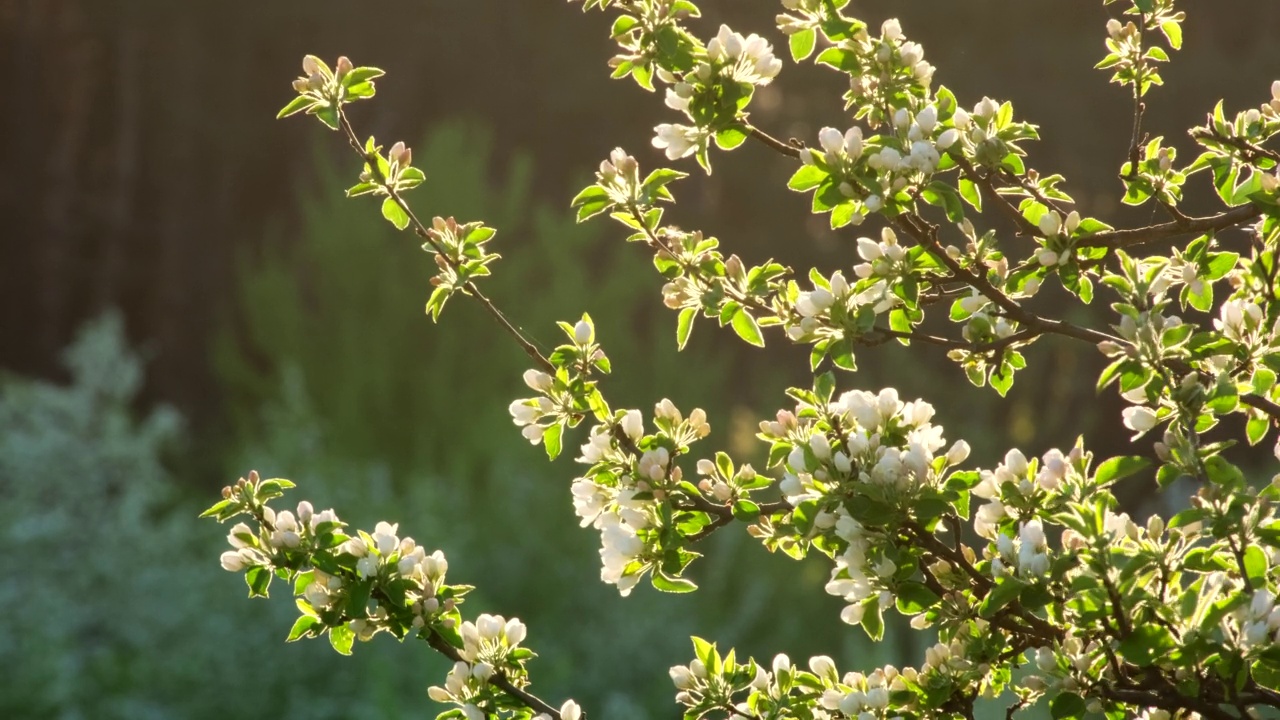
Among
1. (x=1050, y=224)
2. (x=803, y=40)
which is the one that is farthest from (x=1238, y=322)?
(x=803, y=40)

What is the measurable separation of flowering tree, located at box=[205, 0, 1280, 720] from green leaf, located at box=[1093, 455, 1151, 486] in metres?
0.01

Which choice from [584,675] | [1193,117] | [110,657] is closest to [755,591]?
[584,675]

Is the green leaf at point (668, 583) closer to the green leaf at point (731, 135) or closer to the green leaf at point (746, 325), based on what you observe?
the green leaf at point (746, 325)

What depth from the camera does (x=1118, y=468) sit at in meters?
1.42

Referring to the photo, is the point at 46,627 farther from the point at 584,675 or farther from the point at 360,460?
the point at 360,460

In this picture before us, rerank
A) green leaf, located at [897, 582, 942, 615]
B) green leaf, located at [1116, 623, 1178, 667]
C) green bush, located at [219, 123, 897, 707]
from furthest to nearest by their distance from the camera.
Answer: green bush, located at [219, 123, 897, 707] → green leaf, located at [897, 582, 942, 615] → green leaf, located at [1116, 623, 1178, 667]

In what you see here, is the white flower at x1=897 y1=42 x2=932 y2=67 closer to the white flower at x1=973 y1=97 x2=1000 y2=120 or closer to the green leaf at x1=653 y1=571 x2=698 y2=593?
the white flower at x1=973 y1=97 x2=1000 y2=120

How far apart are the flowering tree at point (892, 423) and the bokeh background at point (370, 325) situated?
334cm

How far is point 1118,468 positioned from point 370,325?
9.62 m

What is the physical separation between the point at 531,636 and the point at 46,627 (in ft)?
6.84

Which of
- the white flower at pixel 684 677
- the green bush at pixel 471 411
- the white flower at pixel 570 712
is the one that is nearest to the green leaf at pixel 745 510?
the white flower at pixel 684 677

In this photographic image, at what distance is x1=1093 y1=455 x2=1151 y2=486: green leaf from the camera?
140 cm

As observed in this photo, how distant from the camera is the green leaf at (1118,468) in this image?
1.40 m

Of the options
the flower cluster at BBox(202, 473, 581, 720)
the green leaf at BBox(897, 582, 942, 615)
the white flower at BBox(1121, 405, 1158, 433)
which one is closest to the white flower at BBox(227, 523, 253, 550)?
the flower cluster at BBox(202, 473, 581, 720)
